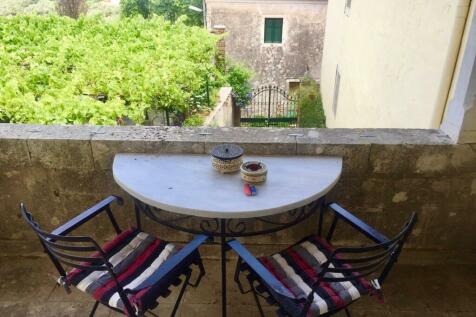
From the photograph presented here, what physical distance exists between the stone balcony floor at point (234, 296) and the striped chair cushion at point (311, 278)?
1.54ft

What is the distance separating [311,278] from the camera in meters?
1.83

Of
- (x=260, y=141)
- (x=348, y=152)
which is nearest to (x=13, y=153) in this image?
(x=260, y=141)

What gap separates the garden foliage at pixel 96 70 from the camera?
3938 mm

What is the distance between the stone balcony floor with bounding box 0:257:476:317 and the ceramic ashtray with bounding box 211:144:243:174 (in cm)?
84

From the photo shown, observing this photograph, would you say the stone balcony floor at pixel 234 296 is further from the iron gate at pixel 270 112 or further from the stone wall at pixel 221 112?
the iron gate at pixel 270 112

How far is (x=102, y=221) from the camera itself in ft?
8.30

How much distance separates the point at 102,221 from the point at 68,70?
13.6 ft

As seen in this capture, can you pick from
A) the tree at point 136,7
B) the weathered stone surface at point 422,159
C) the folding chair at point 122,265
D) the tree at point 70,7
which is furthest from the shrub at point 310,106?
the tree at point 136,7

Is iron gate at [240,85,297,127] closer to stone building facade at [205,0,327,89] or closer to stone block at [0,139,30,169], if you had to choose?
stone building facade at [205,0,327,89]

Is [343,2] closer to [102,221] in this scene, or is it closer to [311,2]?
[311,2]

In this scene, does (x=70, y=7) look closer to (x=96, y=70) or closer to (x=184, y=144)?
(x=96, y=70)

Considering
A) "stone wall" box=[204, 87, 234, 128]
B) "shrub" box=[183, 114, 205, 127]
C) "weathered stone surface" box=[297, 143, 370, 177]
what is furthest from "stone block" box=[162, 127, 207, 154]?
"stone wall" box=[204, 87, 234, 128]

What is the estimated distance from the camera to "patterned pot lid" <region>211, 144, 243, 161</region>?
1905 millimetres

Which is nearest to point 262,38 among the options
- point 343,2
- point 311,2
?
point 311,2
